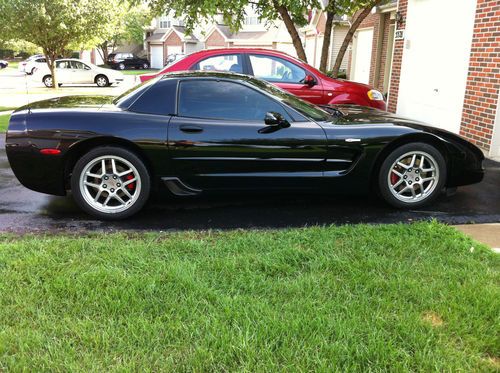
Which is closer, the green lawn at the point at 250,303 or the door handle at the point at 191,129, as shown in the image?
the green lawn at the point at 250,303

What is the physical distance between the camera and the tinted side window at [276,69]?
25.9 ft

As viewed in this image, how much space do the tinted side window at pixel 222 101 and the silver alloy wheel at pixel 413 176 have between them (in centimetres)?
Answer: 130

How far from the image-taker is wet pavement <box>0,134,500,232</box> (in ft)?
15.3

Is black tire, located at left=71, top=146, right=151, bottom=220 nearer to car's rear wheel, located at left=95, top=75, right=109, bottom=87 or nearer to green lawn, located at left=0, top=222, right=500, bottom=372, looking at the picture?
green lawn, located at left=0, top=222, right=500, bottom=372

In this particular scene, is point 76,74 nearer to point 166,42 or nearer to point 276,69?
point 276,69

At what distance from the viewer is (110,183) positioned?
4.74 meters

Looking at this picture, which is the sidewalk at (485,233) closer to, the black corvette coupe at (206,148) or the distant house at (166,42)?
the black corvette coupe at (206,148)

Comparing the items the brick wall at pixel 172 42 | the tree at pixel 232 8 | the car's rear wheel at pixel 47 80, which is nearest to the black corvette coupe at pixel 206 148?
the tree at pixel 232 8

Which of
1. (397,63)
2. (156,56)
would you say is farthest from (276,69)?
(156,56)

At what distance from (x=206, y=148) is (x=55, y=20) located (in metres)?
18.7

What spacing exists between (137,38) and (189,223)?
54.4m

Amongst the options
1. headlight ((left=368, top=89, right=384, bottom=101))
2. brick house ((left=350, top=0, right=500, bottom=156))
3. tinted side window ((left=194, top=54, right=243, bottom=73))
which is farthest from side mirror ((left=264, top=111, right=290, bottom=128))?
brick house ((left=350, top=0, right=500, bottom=156))

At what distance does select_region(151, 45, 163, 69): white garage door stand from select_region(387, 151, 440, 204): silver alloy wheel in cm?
5491

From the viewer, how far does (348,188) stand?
196 inches
